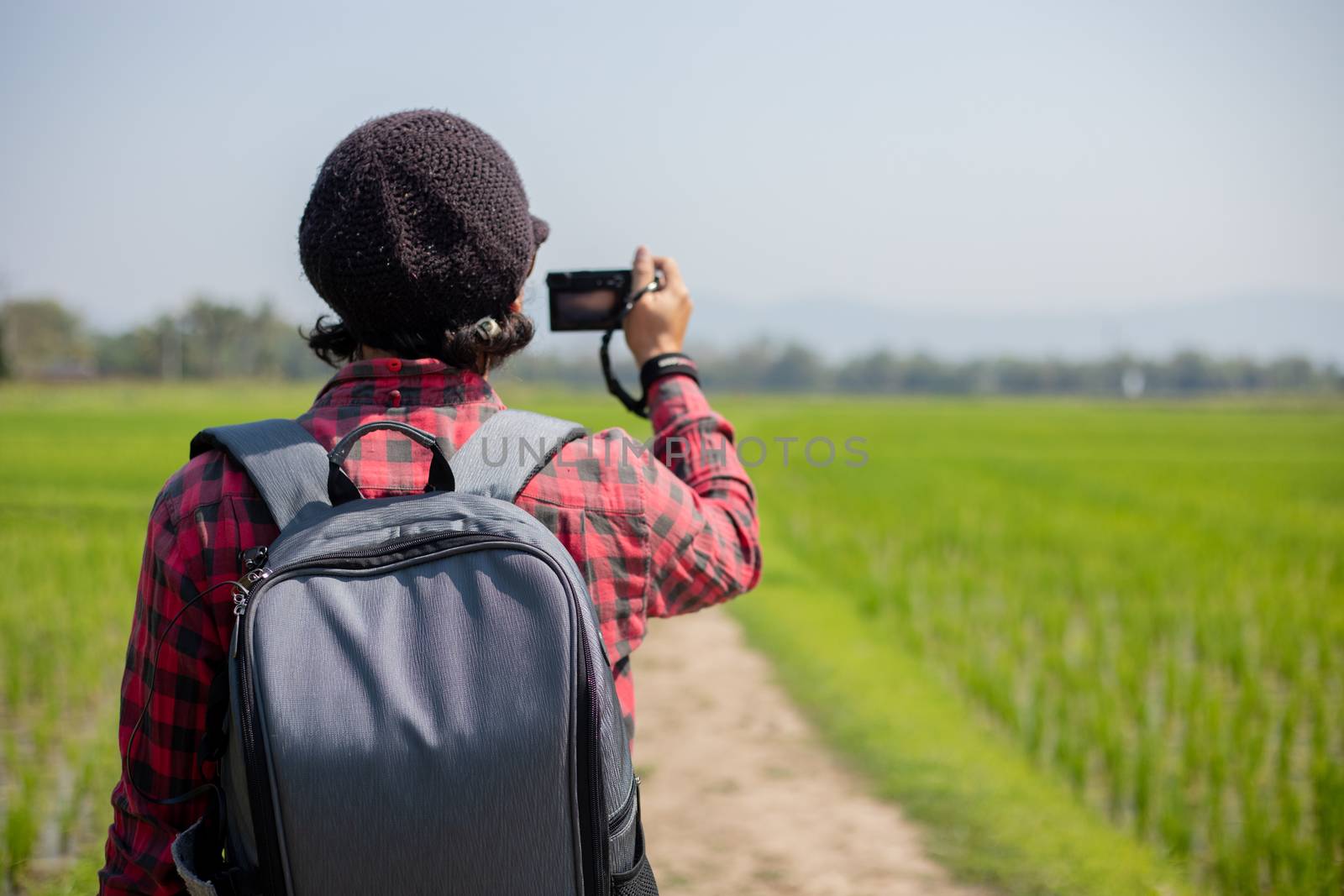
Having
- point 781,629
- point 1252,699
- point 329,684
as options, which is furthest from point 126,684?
point 781,629

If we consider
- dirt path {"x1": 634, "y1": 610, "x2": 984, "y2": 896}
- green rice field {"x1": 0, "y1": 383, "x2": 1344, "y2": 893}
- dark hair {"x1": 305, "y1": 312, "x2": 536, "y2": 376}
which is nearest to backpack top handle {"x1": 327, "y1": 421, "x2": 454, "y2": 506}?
dark hair {"x1": 305, "y1": 312, "x2": 536, "y2": 376}

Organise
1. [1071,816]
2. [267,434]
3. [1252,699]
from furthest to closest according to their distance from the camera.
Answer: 1. [1252,699]
2. [1071,816]
3. [267,434]

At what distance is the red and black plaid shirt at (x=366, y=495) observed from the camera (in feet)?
3.51

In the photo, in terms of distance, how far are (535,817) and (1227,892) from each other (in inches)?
114

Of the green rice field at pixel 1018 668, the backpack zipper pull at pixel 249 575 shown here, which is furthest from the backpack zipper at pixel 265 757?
the green rice field at pixel 1018 668

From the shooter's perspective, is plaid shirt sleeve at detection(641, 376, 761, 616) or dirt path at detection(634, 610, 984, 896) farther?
dirt path at detection(634, 610, 984, 896)

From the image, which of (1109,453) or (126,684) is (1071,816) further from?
(1109,453)

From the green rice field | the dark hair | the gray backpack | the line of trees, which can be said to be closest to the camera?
the gray backpack

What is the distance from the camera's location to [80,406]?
3152 centimetres

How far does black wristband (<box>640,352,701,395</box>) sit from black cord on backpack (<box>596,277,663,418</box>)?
2cm

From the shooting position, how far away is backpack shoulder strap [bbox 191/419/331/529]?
106cm

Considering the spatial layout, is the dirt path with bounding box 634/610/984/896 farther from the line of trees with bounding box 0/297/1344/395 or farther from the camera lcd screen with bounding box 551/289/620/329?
the line of trees with bounding box 0/297/1344/395

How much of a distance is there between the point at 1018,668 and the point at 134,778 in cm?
514

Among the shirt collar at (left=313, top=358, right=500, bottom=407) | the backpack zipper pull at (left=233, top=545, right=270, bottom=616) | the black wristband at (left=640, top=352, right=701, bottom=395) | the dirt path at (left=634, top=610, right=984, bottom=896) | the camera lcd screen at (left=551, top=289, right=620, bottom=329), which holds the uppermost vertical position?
the camera lcd screen at (left=551, top=289, right=620, bottom=329)
